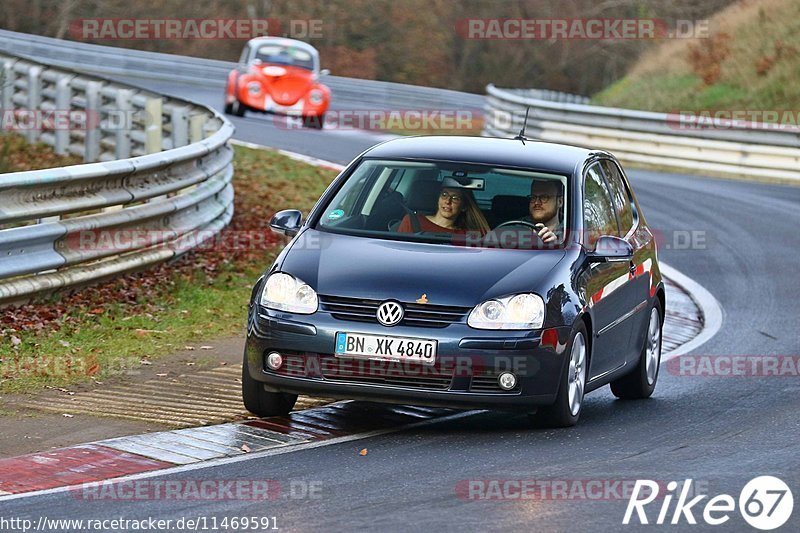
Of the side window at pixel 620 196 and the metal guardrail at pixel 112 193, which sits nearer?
the side window at pixel 620 196

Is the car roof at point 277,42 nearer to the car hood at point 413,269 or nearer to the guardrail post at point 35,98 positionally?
the guardrail post at point 35,98

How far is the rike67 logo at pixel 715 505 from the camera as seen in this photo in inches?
251

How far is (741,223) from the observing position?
20031mm

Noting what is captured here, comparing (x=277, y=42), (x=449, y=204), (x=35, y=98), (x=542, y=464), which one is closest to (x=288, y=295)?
(x=449, y=204)

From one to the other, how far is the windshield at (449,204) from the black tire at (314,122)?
21.8 m

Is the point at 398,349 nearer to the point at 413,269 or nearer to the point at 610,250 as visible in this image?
the point at 413,269

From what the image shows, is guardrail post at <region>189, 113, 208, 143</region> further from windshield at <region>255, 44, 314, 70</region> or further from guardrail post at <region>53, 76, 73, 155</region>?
windshield at <region>255, 44, 314, 70</region>

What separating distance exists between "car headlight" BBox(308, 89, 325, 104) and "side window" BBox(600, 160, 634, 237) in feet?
68.1

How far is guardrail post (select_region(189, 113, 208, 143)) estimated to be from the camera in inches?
716

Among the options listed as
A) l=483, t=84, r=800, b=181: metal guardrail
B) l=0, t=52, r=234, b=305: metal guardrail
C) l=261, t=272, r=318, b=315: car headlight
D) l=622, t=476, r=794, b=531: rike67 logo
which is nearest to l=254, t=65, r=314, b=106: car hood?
l=483, t=84, r=800, b=181: metal guardrail

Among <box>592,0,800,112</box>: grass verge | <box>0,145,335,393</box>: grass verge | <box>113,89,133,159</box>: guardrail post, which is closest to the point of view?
<box>0,145,335,393</box>: grass verge

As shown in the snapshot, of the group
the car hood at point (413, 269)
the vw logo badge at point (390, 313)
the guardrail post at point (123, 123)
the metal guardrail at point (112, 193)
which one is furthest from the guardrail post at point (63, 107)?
the vw logo badge at point (390, 313)

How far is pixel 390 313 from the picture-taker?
316 inches

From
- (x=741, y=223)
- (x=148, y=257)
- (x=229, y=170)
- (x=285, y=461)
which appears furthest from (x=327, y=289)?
(x=741, y=223)
